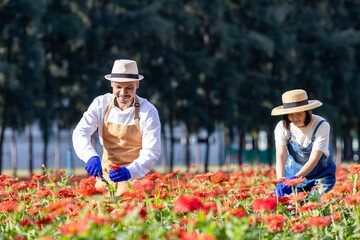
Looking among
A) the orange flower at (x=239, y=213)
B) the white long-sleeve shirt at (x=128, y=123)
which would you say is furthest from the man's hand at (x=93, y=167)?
the orange flower at (x=239, y=213)

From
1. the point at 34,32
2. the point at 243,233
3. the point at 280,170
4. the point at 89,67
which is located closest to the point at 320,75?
the point at 89,67

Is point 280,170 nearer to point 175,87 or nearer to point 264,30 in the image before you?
→ point 175,87

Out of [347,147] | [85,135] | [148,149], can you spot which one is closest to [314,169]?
[148,149]

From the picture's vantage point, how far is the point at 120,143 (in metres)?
4.39

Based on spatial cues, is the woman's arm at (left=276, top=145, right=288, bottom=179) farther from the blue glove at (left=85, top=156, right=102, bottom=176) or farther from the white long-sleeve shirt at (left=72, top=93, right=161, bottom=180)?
the blue glove at (left=85, top=156, right=102, bottom=176)

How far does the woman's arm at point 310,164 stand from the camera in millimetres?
4438

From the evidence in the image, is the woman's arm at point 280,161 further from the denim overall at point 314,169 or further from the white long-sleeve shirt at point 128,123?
the white long-sleeve shirt at point 128,123

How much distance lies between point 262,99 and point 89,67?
215 inches

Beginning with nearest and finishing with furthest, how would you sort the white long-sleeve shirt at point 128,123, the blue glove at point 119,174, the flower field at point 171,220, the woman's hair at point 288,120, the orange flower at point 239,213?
1. the flower field at point 171,220
2. the orange flower at point 239,213
3. the blue glove at point 119,174
4. the white long-sleeve shirt at point 128,123
5. the woman's hair at point 288,120

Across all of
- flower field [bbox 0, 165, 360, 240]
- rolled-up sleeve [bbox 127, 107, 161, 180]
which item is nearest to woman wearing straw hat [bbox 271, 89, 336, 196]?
flower field [bbox 0, 165, 360, 240]

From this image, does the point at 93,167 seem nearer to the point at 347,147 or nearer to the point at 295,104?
the point at 295,104

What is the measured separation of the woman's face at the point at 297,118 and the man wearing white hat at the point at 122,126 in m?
1.14

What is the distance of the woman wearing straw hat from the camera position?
4509 mm

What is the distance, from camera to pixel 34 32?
536 inches
